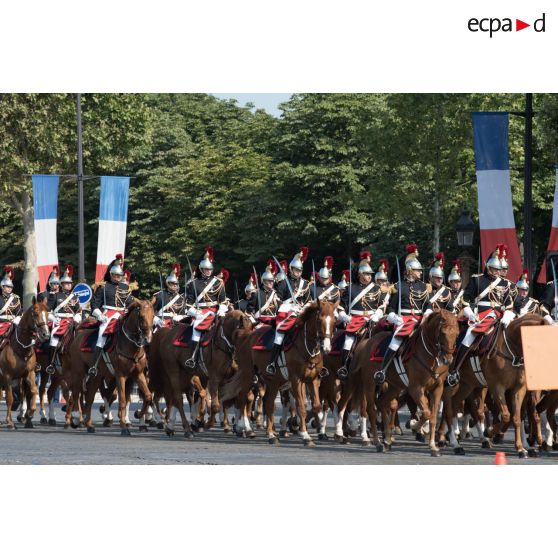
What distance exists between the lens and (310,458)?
60.4 feet

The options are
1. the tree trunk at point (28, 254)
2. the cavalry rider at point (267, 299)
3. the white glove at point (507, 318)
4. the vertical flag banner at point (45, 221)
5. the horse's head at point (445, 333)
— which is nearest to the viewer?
the horse's head at point (445, 333)

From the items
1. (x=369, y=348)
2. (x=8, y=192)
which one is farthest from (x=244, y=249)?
(x=369, y=348)

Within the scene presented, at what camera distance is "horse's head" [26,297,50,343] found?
2436 cm

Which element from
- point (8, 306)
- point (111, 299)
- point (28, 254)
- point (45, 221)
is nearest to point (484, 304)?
point (111, 299)

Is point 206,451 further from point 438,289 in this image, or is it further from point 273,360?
point 438,289

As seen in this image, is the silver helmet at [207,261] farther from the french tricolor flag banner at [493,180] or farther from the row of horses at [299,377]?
the french tricolor flag banner at [493,180]

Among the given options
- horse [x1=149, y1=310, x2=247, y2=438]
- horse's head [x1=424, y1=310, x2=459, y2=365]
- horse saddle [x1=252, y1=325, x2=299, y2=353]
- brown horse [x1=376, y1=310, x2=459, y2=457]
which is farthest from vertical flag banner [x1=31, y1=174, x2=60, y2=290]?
horse's head [x1=424, y1=310, x2=459, y2=365]

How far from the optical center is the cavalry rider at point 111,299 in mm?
23969

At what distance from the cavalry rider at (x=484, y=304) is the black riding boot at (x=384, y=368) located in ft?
2.80

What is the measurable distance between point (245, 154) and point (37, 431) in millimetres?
45162

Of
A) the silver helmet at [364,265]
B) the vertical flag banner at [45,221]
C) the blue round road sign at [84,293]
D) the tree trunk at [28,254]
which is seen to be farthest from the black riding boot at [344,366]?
the tree trunk at [28,254]

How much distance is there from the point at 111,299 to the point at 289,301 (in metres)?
3.60

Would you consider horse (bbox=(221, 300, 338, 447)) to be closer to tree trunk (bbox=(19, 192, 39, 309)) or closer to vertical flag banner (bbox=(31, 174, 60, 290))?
vertical flag banner (bbox=(31, 174, 60, 290))

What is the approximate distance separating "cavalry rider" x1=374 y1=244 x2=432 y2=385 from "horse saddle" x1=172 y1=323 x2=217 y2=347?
3504mm
